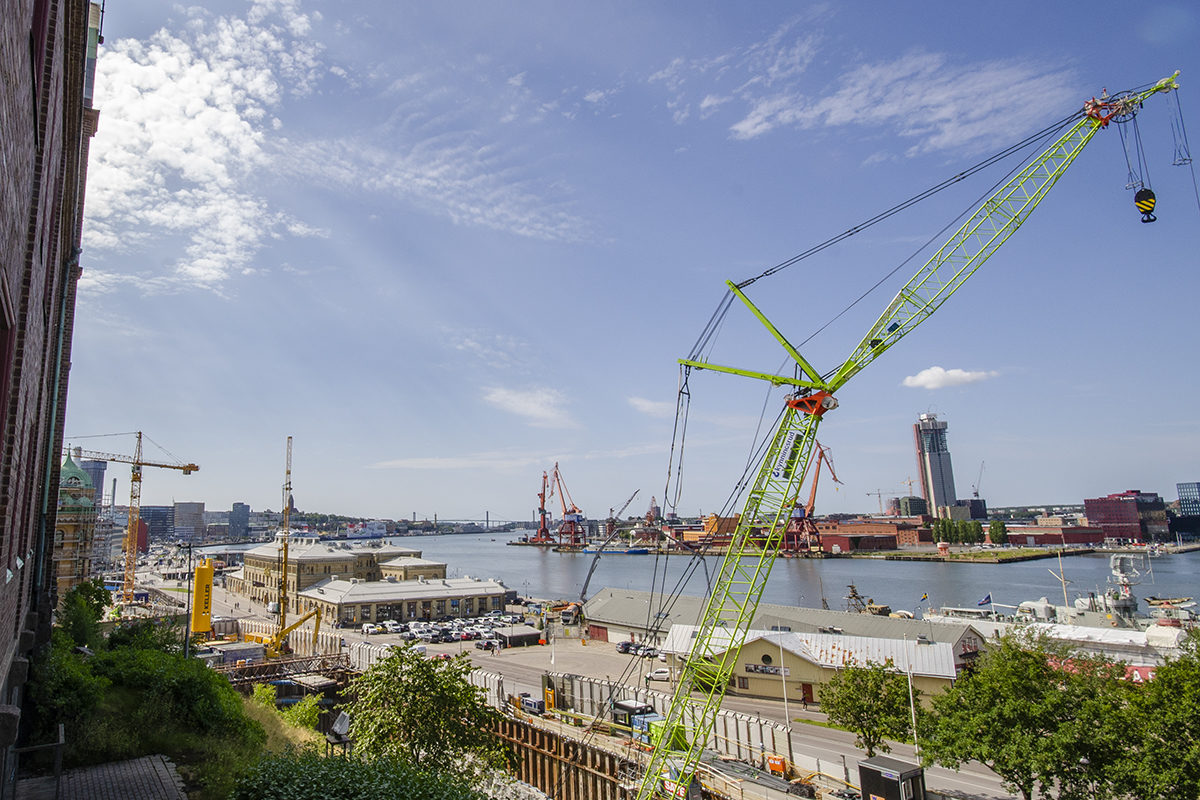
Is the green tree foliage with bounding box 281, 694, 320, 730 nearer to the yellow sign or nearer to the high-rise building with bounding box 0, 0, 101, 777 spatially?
the high-rise building with bounding box 0, 0, 101, 777

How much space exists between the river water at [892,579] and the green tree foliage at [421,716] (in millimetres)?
45690

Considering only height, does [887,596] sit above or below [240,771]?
below

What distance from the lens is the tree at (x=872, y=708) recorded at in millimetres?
25172

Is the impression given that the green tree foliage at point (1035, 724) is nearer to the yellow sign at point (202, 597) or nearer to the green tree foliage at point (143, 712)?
the green tree foliage at point (143, 712)

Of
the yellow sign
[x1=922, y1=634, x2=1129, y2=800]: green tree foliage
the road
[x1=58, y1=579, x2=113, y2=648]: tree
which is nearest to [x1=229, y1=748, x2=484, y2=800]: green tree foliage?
[x1=922, y1=634, x2=1129, y2=800]: green tree foliage

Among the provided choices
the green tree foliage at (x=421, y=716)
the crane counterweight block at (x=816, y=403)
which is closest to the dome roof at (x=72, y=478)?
the green tree foliage at (x=421, y=716)

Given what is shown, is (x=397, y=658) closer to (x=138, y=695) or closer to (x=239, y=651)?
(x=138, y=695)

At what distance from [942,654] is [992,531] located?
160 m

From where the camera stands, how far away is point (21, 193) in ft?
25.6

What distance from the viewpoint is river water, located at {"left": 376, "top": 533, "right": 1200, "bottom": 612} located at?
276ft

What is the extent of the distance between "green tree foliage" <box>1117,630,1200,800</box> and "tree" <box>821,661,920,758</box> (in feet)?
27.1

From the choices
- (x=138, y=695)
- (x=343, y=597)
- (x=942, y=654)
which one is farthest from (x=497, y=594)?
(x=138, y=695)

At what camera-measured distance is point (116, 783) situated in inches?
622

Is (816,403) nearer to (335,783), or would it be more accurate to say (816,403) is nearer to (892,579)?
(335,783)
